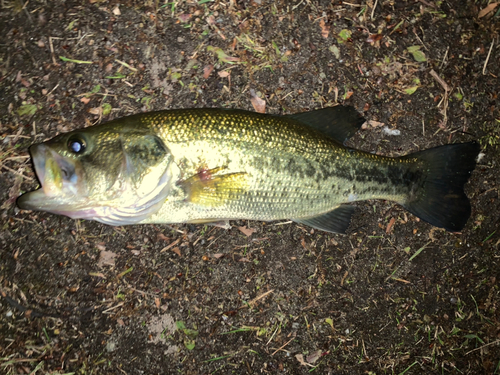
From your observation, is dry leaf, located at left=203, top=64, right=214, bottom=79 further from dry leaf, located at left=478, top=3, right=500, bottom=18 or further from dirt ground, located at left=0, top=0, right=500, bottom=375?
dry leaf, located at left=478, top=3, right=500, bottom=18

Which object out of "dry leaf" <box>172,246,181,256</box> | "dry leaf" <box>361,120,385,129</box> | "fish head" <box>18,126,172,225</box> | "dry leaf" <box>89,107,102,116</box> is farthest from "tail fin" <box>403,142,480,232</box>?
"dry leaf" <box>89,107,102,116</box>

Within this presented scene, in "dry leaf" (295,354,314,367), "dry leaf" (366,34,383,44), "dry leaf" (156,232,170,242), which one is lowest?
"dry leaf" (295,354,314,367)

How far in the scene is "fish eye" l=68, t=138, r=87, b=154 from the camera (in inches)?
95.6

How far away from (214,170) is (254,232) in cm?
97

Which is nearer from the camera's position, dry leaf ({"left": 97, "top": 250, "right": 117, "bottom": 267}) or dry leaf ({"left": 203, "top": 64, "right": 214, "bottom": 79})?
dry leaf ({"left": 97, "top": 250, "right": 117, "bottom": 267})

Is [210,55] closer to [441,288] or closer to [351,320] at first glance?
[351,320]

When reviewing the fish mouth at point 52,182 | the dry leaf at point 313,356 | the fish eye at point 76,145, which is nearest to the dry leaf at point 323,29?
the fish eye at point 76,145

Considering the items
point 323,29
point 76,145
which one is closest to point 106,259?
point 76,145

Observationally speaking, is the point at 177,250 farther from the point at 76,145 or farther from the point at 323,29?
the point at 323,29

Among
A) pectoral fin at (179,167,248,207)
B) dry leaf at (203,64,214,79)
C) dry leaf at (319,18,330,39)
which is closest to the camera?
pectoral fin at (179,167,248,207)

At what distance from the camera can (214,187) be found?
256 centimetres

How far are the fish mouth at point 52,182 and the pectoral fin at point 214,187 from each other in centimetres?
80

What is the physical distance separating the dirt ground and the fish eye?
2.33 ft

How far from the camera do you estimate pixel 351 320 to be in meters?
3.31
